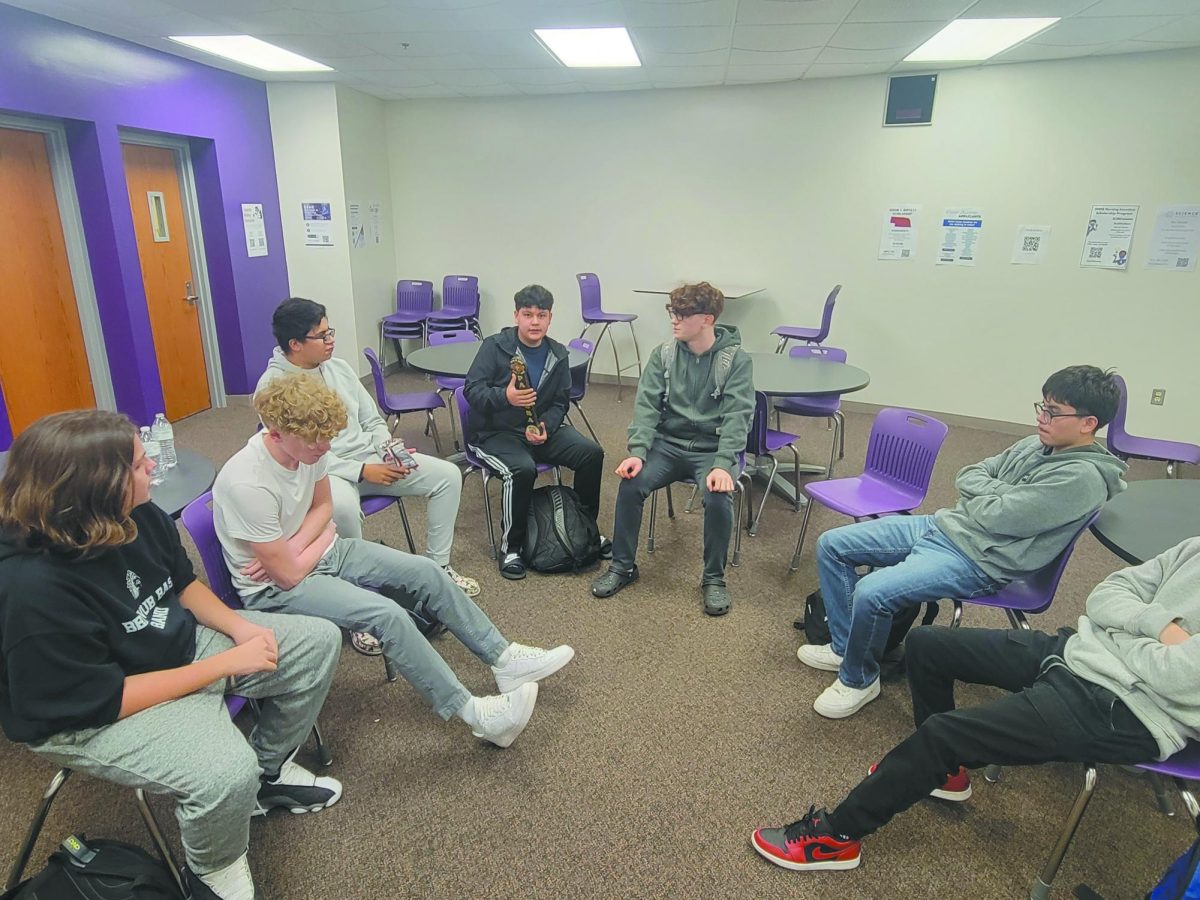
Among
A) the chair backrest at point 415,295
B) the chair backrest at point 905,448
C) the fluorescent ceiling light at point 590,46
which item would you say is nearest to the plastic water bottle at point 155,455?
the chair backrest at point 905,448

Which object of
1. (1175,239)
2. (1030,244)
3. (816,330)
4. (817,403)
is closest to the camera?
(817,403)

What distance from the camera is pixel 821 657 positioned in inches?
95.9

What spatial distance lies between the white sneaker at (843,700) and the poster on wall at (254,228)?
218 inches

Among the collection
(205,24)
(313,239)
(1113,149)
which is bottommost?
(313,239)

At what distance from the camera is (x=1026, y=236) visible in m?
5.00

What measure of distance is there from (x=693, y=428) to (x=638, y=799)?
1.60m

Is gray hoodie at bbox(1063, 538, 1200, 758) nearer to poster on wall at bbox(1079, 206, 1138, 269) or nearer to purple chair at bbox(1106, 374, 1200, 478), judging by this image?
purple chair at bbox(1106, 374, 1200, 478)

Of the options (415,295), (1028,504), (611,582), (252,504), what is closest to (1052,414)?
(1028,504)

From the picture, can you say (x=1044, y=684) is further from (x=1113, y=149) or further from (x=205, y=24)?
(x=205, y=24)

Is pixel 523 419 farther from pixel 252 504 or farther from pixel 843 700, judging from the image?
pixel 843 700

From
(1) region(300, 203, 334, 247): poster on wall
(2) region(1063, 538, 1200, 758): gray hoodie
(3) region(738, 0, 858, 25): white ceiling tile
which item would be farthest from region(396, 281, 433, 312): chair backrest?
(2) region(1063, 538, 1200, 758): gray hoodie

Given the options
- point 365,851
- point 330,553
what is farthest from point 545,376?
point 365,851

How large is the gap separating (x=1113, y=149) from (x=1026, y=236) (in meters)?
0.70

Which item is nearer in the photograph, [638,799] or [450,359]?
[638,799]
